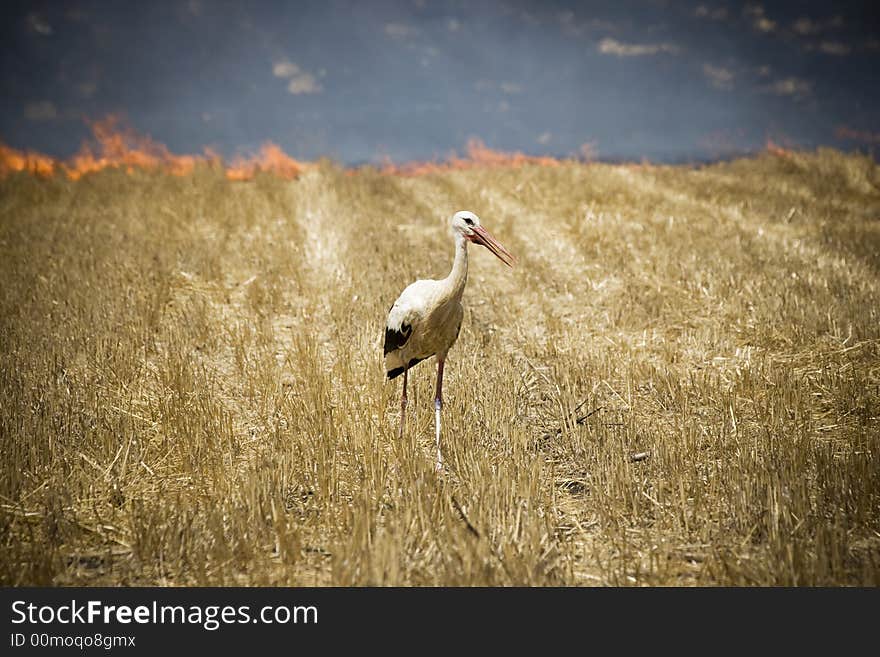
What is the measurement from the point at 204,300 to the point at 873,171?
1495 centimetres

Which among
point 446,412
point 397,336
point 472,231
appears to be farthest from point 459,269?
point 446,412

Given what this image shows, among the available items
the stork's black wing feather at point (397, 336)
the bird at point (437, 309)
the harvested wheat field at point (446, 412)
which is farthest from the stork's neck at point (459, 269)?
the harvested wheat field at point (446, 412)

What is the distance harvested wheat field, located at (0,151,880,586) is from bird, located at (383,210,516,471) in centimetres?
54

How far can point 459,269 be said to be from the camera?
310 cm

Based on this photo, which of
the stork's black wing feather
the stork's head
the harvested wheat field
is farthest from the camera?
the stork's black wing feather

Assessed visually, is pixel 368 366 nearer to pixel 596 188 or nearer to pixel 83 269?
pixel 83 269

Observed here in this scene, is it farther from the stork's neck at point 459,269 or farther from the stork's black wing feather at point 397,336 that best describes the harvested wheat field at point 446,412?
the stork's neck at point 459,269

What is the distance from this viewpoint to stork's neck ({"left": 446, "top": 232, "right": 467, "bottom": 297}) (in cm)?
308

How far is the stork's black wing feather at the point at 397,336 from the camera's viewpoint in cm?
335

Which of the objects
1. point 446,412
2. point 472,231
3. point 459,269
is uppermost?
point 472,231

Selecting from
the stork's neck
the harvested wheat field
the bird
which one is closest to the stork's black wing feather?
the bird

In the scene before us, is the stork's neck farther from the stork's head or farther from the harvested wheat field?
the harvested wheat field

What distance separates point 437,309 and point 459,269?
0.27 m

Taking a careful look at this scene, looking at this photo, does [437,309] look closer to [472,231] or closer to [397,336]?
[397,336]
